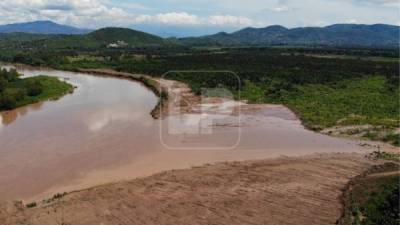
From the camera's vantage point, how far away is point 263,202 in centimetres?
1456

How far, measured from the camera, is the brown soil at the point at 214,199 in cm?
1338

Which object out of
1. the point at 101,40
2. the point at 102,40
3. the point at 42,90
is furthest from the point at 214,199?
the point at 102,40

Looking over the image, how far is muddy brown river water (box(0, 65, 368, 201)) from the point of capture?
17781mm

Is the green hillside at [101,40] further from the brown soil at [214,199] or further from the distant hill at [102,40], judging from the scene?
the brown soil at [214,199]

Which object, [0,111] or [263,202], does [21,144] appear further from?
[263,202]

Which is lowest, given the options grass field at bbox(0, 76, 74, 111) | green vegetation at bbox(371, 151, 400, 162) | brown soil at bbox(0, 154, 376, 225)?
brown soil at bbox(0, 154, 376, 225)

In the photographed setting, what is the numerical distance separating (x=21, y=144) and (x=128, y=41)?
12129 centimetres

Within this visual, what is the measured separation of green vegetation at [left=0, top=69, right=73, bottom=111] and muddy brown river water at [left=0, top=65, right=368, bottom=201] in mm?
1238

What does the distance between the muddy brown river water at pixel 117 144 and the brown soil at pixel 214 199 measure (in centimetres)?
163

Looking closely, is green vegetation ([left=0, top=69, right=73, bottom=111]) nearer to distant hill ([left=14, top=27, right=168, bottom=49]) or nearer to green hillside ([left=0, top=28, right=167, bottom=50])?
green hillside ([left=0, top=28, right=167, bottom=50])

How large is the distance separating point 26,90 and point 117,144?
18.2 metres

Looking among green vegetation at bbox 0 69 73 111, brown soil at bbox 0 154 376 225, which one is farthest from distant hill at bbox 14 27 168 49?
brown soil at bbox 0 154 376 225

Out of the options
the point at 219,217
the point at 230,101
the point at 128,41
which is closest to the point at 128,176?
the point at 219,217

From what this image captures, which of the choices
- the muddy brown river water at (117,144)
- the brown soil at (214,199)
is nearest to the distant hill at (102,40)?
the muddy brown river water at (117,144)
